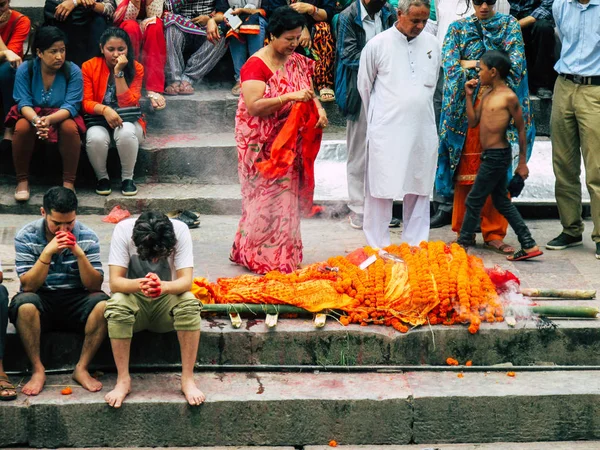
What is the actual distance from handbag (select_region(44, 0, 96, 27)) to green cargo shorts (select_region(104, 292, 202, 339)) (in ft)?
13.2

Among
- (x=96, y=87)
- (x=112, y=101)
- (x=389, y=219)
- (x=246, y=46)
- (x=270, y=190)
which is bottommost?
(x=389, y=219)

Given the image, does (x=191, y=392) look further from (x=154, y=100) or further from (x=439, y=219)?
(x=154, y=100)

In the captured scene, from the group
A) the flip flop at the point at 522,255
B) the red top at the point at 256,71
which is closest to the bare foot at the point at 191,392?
the red top at the point at 256,71

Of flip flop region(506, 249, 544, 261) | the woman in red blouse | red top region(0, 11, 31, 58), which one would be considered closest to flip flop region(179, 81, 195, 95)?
the woman in red blouse

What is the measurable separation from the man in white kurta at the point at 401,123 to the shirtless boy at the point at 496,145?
32 cm

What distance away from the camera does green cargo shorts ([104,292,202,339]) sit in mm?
5984

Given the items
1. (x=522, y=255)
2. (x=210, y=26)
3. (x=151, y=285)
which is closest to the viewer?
(x=151, y=285)

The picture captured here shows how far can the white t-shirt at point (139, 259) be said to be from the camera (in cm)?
611

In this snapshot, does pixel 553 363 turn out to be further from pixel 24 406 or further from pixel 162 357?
pixel 24 406

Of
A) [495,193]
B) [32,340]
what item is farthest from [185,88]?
[32,340]

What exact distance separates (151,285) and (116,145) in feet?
10.1

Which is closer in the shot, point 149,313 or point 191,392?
point 191,392

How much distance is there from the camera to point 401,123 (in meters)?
7.69

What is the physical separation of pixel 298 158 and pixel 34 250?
6.42 ft
